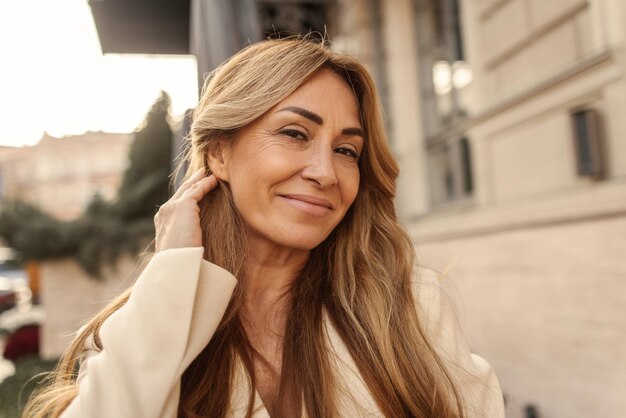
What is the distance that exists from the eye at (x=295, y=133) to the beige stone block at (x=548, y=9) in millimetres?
3097

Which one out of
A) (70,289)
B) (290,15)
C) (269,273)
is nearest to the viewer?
(269,273)

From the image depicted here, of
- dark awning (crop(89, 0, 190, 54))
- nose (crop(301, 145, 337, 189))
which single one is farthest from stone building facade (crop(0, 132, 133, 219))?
nose (crop(301, 145, 337, 189))

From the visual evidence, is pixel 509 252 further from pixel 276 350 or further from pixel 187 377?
pixel 187 377

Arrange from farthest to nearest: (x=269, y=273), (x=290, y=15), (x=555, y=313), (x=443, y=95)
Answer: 1. (x=290, y=15)
2. (x=443, y=95)
3. (x=555, y=313)
4. (x=269, y=273)

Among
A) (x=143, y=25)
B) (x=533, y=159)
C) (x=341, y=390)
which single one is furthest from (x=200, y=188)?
(x=533, y=159)

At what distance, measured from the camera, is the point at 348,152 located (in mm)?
1840

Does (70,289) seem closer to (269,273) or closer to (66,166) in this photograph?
(269,273)

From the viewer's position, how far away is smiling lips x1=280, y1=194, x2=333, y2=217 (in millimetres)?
1678

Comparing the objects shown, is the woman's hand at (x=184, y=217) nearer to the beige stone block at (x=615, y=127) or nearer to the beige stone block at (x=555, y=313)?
the beige stone block at (x=555, y=313)

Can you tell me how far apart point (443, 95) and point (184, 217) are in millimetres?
5815

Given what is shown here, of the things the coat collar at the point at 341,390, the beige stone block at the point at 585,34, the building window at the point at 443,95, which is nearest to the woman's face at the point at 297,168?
the coat collar at the point at 341,390

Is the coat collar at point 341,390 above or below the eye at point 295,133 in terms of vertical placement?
below

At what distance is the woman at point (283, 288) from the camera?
154cm

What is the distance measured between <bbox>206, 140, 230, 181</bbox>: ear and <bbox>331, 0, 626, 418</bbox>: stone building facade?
186 cm
